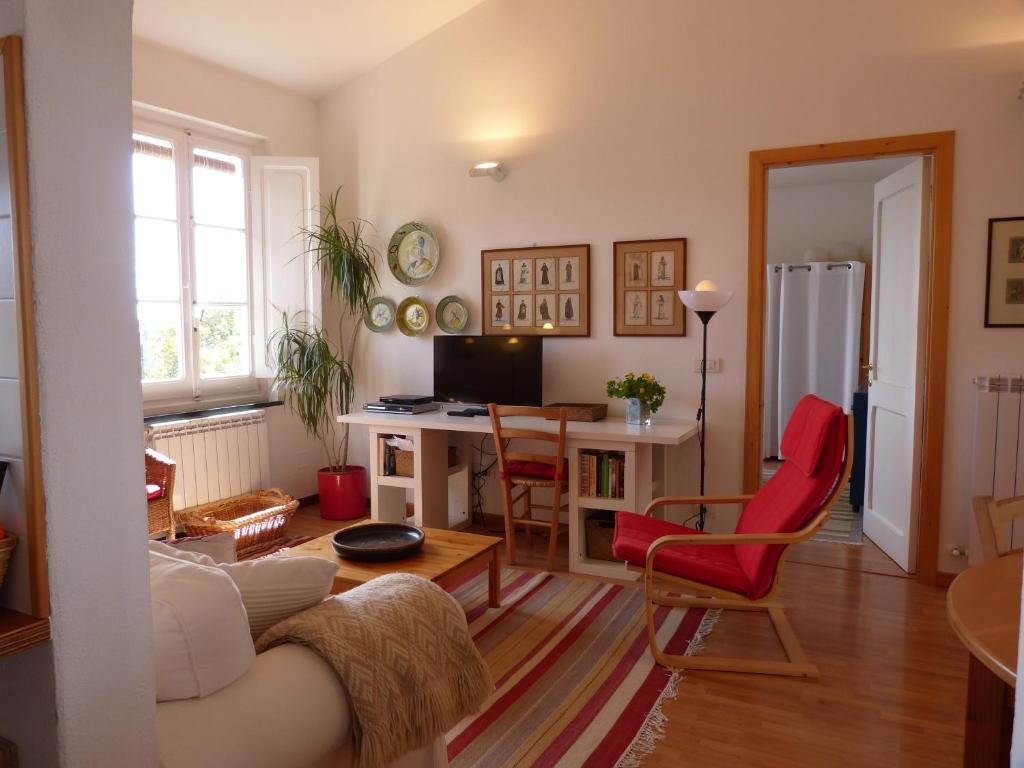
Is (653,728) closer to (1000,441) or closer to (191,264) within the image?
(1000,441)

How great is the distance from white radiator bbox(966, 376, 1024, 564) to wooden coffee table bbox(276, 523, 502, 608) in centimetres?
228

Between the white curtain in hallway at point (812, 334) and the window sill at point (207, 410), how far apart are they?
4.36m

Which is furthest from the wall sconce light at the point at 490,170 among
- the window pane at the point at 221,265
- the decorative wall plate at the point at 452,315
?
the window pane at the point at 221,265

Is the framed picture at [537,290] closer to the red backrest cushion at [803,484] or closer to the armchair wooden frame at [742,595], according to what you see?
the red backrest cushion at [803,484]

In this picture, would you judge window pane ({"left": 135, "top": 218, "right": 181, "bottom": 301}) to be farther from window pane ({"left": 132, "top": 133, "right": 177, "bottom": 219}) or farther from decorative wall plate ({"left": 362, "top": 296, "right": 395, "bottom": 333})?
decorative wall plate ({"left": 362, "top": 296, "right": 395, "bottom": 333})

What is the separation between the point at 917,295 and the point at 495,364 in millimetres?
Result: 2297

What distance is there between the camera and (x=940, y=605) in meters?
3.47

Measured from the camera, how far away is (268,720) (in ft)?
4.66

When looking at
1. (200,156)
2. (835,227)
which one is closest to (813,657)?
(200,156)

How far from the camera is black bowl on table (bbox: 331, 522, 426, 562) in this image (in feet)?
9.61

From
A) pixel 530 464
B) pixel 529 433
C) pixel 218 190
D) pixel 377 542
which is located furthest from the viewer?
pixel 218 190

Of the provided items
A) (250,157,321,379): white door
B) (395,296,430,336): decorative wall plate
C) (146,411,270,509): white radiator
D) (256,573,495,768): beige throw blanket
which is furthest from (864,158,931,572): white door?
(146,411,270,509): white radiator

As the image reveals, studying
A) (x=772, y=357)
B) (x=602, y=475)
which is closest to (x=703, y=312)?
(x=602, y=475)

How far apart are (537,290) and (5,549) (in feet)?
12.3
